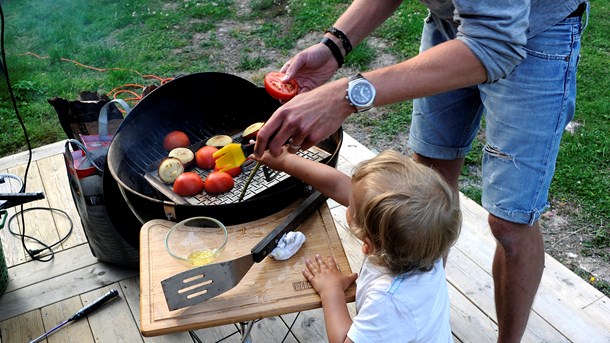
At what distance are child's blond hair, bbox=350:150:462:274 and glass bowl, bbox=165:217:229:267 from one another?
0.47 meters

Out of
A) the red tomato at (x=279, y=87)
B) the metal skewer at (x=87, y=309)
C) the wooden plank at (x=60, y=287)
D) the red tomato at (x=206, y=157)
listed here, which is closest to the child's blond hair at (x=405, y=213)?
the red tomato at (x=279, y=87)

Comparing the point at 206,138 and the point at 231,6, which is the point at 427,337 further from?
the point at 231,6

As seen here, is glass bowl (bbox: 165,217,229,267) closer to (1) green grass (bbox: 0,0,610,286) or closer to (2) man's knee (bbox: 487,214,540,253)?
(2) man's knee (bbox: 487,214,540,253)

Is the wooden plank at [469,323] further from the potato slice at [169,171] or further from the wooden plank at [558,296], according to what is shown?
the potato slice at [169,171]

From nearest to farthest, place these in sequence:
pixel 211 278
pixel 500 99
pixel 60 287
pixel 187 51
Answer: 1. pixel 211 278
2. pixel 500 99
3. pixel 60 287
4. pixel 187 51

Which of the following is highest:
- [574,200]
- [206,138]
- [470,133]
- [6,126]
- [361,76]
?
[361,76]

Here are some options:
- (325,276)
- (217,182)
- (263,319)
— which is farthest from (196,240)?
(263,319)

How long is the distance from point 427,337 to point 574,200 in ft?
6.75

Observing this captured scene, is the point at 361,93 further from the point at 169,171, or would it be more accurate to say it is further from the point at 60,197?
the point at 60,197

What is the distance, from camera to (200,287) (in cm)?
147

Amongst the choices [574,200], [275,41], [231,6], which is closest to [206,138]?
[574,200]

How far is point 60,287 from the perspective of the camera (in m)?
2.53

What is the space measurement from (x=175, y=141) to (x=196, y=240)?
67 cm

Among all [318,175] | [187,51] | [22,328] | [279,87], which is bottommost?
[22,328]
